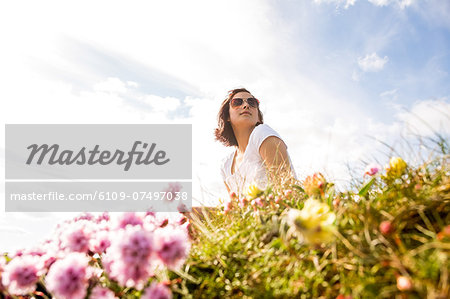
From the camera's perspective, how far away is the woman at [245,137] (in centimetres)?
425

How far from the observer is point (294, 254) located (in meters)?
1.18

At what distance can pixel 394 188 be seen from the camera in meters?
1.65

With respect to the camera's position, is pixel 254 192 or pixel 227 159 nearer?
pixel 254 192

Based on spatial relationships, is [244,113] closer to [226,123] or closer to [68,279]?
[226,123]

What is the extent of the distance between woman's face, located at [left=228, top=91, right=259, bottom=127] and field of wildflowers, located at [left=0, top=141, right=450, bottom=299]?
3425 millimetres

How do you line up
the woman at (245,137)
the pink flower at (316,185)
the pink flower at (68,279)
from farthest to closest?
the woman at (245,137) < the pink flower at (316,185) < the pink flower at (68,279)

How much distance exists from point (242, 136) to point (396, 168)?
12.3 feet

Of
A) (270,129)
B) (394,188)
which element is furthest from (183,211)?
(270,129)

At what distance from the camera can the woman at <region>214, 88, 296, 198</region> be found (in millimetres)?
4250

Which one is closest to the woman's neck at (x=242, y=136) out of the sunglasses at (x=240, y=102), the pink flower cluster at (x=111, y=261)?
the sunglasses at (x=240, y=102)

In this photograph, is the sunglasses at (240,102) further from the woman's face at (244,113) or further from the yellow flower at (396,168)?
the yellow flower at (396,168)

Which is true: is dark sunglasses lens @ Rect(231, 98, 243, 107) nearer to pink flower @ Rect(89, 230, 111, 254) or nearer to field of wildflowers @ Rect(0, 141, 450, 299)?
field of wildflowers @ Rect(0, 141, 450, 299)

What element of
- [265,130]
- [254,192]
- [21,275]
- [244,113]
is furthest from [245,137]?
[21,275]

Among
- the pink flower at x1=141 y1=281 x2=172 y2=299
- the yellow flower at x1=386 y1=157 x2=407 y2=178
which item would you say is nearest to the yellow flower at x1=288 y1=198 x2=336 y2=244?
the pink flower at x1=141 y1=281 x2=172 y2=299
